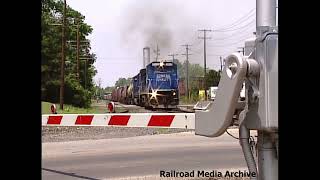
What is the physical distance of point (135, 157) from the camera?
36.3ft

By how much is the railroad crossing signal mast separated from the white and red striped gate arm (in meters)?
1.96

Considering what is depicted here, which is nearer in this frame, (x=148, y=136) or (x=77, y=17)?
(x=148, y=136)

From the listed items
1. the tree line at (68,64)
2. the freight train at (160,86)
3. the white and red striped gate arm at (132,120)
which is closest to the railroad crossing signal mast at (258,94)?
the white and red striped gate arm at (132,120)

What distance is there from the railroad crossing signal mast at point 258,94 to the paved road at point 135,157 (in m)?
5.00

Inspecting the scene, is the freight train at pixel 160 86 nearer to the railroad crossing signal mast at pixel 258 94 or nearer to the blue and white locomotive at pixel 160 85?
the blue and white locomotive at pixel 160 85

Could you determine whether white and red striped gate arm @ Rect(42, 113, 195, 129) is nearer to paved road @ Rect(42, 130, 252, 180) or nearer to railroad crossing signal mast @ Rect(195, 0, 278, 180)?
paved road @ Rect(42, 130, 252, 180)
